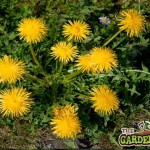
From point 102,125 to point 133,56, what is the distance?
720mm

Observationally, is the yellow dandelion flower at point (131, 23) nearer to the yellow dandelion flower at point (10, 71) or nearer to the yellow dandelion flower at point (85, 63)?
the yellow dandelion flower at point (85, 63)

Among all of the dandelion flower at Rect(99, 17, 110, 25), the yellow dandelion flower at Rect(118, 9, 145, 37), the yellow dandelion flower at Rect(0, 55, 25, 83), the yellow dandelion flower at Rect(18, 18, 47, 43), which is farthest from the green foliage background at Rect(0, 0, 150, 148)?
the yellow dandelion flower at Rect(118, 9, 145, 37)

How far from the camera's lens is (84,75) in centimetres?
360

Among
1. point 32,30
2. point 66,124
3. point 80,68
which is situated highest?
point 32,30

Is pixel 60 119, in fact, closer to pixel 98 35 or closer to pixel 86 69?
pixel 86 69

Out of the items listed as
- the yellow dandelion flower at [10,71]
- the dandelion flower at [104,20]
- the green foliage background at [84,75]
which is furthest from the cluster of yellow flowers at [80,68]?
the dandelion flower at [104,20]

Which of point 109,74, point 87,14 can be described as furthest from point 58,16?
point 109,74

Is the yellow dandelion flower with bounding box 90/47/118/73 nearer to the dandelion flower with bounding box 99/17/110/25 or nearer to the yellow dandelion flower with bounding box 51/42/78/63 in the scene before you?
the yellow dandelion flower with bounding box 51/42/78/63

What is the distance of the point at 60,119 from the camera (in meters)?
2.76

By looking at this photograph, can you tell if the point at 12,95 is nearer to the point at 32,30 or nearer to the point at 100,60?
the point at 32,30

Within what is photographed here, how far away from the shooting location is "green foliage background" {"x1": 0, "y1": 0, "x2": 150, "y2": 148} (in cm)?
337

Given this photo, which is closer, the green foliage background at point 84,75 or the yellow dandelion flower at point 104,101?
the yellow dandelion flower at point 104,101

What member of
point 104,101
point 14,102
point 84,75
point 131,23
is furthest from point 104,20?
point 14,102

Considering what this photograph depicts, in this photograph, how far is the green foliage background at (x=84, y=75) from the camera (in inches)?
133
